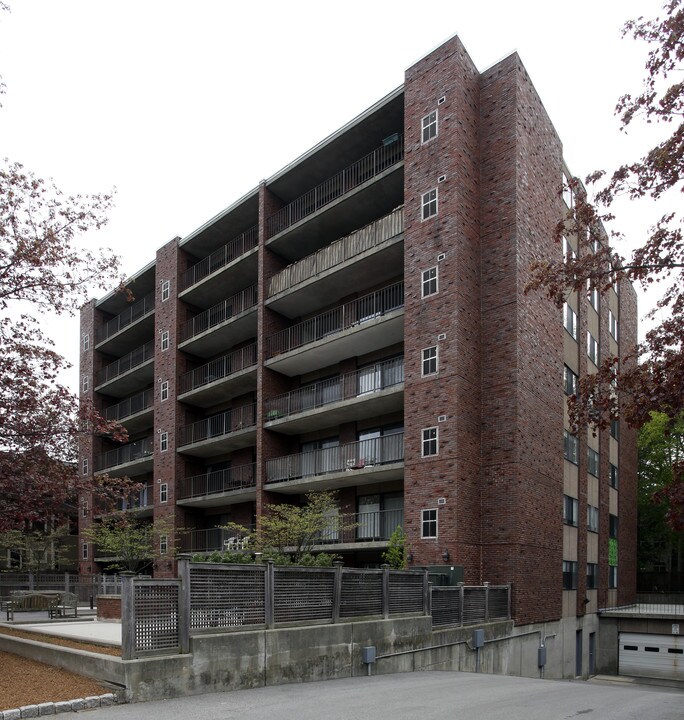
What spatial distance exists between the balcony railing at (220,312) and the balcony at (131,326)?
353 cm

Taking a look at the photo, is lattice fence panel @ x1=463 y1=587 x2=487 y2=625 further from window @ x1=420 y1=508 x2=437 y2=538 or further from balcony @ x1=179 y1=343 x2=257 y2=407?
balcony @ x1=179 y1=343 x2=257 y2=407

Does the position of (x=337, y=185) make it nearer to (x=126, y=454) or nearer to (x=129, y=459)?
(x=129, y=459)

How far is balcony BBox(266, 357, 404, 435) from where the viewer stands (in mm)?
26266

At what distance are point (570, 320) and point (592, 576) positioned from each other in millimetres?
11222

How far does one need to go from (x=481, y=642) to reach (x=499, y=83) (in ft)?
58.4

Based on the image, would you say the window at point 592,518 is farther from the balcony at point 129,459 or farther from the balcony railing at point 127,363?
the balcony railing at point 127,363

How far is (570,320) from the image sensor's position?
30500 millimetres

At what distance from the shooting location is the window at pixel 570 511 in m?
28.3

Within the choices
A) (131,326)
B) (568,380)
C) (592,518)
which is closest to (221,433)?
(131,326)

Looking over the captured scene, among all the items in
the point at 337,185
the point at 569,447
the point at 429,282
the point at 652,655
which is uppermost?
the point at 337,185

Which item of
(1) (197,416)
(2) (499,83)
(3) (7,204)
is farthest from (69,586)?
(2) (499,83)

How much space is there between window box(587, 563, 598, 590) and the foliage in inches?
474

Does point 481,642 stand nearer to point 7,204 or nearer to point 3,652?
point 3,652

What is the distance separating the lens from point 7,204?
1434cm
